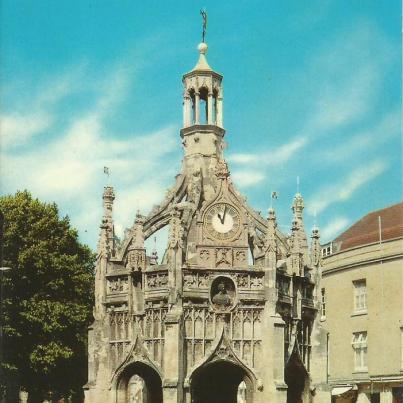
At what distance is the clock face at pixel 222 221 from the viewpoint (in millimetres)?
33156

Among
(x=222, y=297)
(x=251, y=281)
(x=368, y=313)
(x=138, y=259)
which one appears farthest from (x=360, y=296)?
(x=138, y=259)

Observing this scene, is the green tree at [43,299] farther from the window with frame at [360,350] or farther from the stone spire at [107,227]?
the window with frame at [360,350]

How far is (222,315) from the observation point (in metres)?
31.3

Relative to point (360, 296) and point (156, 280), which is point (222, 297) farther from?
point (360, 296)

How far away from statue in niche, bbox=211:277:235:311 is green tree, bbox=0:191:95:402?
35.6 feet

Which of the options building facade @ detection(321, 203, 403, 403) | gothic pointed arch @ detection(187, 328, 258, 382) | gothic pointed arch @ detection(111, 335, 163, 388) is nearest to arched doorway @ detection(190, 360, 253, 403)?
gothic pointed arch @ detection(187, 328, 258, 382)

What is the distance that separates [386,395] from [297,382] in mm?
12233

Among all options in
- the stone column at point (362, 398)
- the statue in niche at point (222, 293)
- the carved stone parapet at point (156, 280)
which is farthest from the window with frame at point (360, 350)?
the carved stone parapet at point (156, 280)

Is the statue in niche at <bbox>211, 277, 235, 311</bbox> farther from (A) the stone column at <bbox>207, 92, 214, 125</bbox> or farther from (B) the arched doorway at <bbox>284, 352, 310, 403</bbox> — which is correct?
(A) the stone column at <bbox>207, 92, 214, 125</bbox>

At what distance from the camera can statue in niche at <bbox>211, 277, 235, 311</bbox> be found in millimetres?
31406

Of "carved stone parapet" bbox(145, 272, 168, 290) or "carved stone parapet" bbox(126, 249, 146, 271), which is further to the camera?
"carved stone parapet" bbox(126, 249, 146, 271)

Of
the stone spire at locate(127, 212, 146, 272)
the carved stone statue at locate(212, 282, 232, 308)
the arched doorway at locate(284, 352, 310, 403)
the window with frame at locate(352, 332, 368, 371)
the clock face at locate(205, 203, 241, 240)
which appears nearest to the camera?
the carved stone statue at locate(212, 282, 232, 308)

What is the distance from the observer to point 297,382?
33625 mm

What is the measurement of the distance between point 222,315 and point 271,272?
7.92ft
